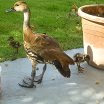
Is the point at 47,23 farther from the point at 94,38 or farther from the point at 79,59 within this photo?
the point at 79,59

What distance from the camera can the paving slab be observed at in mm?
5836

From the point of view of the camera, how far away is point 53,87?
246 inches

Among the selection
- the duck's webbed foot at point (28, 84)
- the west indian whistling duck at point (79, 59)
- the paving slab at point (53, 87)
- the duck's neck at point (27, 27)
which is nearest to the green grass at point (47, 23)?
the paving slab at point (53, 87)

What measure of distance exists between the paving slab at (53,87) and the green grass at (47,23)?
68cm

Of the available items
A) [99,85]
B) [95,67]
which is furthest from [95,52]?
[99,85]

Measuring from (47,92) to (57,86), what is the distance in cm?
28

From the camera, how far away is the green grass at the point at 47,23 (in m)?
8.38

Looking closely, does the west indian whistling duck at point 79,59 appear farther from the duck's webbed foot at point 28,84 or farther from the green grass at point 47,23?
the green grass at point 47,23

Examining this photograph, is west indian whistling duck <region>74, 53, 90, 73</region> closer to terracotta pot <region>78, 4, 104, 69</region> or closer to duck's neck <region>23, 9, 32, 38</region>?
terracotta pot <region>78, 4, 104, 69</region>

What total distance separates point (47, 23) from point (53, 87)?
3841 mm

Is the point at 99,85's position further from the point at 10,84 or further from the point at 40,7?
the point at 40,7

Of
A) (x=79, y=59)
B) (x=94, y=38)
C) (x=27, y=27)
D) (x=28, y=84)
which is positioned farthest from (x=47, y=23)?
(x=28, y=84)

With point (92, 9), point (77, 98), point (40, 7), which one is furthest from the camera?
point (40, 7)

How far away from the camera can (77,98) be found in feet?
19.4
